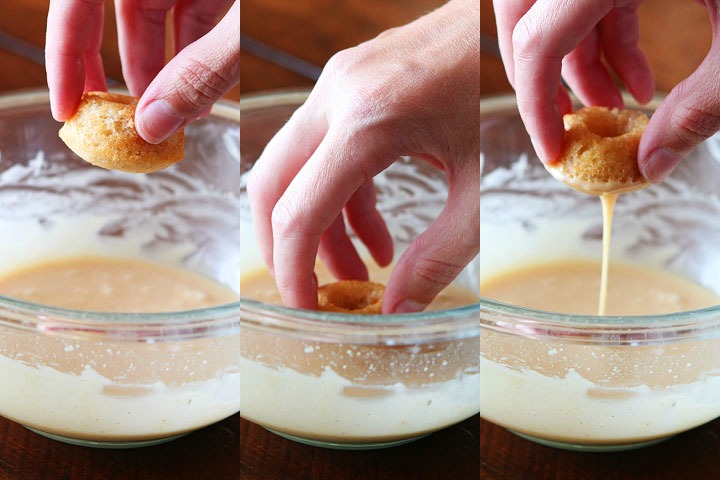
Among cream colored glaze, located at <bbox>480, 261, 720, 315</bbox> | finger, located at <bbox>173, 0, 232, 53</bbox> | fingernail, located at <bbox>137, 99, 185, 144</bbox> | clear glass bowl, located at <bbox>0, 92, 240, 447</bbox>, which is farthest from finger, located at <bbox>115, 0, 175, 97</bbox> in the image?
cream colored glaze, located at <bbox>480, 261, 720, 315</bbox>

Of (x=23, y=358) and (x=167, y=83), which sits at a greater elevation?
(x=167, y=83)

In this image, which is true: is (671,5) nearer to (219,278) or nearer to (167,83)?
(219,278)

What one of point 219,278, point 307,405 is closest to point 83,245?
point 219,278

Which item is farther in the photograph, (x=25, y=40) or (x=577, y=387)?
(x=25, y=40)

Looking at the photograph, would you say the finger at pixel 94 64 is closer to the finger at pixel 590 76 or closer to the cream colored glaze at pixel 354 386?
the cream colored glaze at pixel 354 386

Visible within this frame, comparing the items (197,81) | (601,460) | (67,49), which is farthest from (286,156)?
(601,460)

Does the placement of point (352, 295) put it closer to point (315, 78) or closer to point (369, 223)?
point (369, 223)
